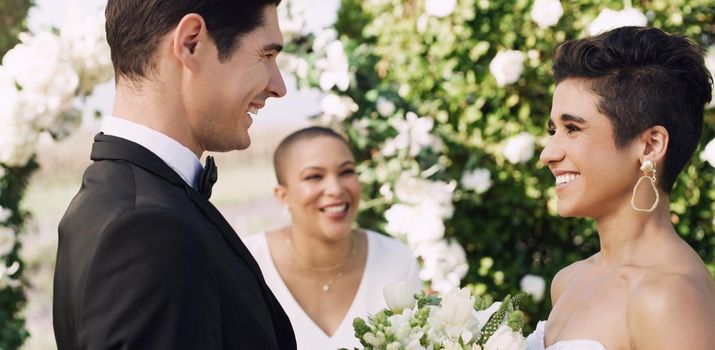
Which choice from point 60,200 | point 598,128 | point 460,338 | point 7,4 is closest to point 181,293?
point 460,338

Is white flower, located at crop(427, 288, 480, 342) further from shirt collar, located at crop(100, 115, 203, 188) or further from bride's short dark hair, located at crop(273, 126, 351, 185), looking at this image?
bride's short dark hair, located at crop(273, 126, 351, 185)

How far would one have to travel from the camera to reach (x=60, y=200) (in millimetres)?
7688

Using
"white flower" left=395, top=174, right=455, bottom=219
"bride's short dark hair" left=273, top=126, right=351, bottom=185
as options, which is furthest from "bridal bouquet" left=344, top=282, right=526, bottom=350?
"white flower" left=395, top=174, right=455, bottom=219

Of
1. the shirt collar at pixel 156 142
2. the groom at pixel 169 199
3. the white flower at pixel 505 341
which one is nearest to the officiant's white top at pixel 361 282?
the white flower at pixel 505 341

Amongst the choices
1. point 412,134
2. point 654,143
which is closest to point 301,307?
point 412,134

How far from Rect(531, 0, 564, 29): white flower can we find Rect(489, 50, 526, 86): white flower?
211 mm

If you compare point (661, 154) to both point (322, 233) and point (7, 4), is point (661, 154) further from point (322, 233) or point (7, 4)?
point (7, 4)

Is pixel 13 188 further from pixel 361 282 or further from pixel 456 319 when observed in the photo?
pixel 456 319

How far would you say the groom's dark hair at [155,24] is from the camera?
1.90 m

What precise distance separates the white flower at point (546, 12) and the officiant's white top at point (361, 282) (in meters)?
1.44

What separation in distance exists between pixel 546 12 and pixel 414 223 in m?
1.36

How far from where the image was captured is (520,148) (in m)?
4.70

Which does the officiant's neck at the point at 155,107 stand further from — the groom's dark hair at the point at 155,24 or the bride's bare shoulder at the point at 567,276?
the bride's bare shoulder at the point at 567,276

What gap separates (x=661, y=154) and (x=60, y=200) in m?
6.36
